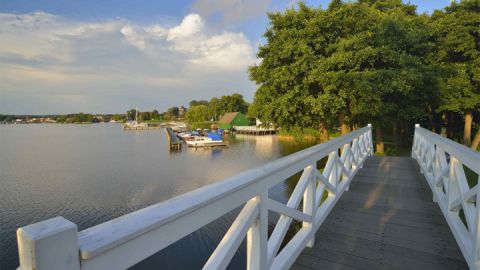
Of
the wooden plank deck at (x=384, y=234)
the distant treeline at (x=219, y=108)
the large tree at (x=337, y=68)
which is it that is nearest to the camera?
the wooden plank deck at (x=384, y=234)

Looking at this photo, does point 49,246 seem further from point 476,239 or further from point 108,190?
point 108,190

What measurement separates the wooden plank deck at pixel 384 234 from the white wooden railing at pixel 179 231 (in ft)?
1.60

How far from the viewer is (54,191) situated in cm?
1689

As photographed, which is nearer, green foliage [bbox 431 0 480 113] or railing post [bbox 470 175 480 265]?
railing post [bbox 470 175 480 265]

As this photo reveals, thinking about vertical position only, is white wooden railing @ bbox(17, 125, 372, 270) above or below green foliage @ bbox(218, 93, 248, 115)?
below

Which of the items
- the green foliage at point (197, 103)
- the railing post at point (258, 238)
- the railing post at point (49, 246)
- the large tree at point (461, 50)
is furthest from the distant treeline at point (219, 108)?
the railing post at point (49, 246)

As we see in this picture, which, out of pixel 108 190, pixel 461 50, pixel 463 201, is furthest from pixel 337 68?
pixel 108 190

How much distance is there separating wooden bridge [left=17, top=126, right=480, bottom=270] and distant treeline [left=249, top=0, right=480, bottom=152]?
655cm

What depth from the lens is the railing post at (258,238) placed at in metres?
2.04

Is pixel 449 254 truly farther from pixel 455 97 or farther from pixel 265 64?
pixel 455 97

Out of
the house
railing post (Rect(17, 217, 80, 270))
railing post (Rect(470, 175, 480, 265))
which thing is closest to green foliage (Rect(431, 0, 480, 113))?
railing post (Rect(470, 175, 480, 265))

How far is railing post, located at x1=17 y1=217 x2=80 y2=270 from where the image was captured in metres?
0.81

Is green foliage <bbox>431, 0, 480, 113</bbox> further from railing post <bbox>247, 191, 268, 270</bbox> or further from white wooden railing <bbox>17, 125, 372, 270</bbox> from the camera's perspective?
railing post <bbox>247, 191, 268, 270</bbox>

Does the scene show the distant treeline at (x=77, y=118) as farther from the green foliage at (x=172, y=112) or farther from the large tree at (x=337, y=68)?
the large tree at (x=337, y=68)
